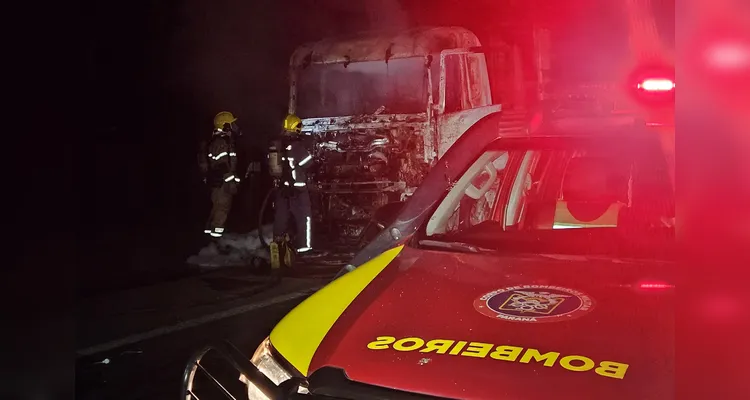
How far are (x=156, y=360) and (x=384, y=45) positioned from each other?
5769 millimetres

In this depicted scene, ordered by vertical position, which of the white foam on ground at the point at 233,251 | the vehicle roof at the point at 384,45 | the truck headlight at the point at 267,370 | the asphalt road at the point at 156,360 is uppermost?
the vehicle roof at the point at 384,45

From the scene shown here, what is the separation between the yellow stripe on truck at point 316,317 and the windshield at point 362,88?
6.99 m

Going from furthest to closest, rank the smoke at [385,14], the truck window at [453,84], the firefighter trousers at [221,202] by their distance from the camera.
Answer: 1. the smoke at [385,14]
2. the truck window at [453,84]
3. the firefighter trousers at [221,202]

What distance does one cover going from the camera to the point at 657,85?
11.6 ft

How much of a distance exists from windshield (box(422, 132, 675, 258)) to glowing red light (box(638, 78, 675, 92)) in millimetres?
431

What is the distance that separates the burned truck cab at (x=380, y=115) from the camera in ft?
31.6

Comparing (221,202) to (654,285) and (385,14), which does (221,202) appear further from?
(654,285)

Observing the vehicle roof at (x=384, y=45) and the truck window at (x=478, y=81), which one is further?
the truck window at (x=478, y=81)

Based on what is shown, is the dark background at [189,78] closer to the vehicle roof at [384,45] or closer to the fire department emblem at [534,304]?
the vehicle roof at [384,45]

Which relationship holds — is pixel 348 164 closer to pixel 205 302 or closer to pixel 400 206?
pixel 205 302

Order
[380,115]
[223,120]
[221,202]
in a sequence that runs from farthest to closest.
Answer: [380,115]
[223,120]
[221,202]

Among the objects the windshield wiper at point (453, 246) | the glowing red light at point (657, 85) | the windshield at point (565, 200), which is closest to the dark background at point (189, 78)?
the windshield at point (565, 200)

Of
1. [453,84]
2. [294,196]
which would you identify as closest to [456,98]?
[453,84]

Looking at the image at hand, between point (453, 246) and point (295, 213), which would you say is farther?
point (295, 213)
